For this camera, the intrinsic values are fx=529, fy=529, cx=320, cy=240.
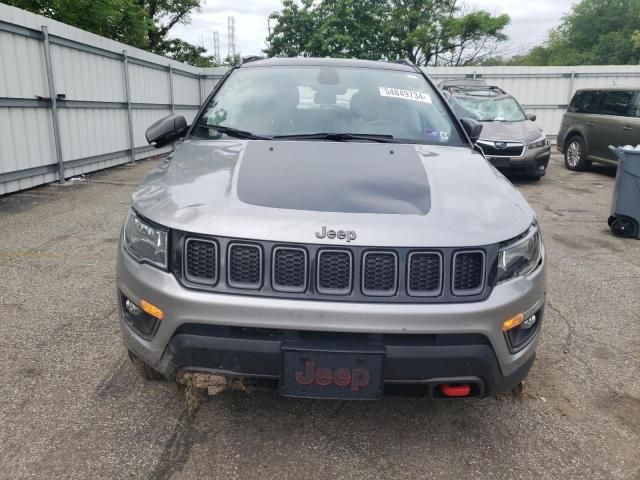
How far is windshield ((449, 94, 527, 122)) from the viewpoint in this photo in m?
10.2

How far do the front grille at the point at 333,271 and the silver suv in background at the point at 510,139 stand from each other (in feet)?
23.5

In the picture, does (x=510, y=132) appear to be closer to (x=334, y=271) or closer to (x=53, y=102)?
(x=53, y=102)

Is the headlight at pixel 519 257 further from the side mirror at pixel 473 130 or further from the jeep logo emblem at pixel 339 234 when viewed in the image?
the side mirror at pixel 473 130

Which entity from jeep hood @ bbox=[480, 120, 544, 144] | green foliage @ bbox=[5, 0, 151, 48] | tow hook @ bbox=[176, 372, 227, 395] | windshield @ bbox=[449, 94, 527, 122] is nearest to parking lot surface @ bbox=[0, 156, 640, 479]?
tow hook @ bbox=[176, 372, 227, 395]

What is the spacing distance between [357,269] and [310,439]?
2.96 feet

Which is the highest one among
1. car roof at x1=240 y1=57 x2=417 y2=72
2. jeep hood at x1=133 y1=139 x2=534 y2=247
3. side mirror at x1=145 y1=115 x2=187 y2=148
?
car roof at x1=240 y1=57 x2=417 y2=72

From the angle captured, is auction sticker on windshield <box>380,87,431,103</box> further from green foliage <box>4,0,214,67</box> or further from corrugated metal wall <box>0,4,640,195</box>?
green foliage <box>4,0,214,67</box>

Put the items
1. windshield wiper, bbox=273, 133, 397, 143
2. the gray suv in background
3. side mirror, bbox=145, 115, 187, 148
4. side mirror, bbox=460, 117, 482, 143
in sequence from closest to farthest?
windshield wiper, bbox=273, 133, 397, 143 → side mirror, bbox=145, 115, 187, 148 → side mirror, bbox=460, 117, 482, 143 → the gray suv in background

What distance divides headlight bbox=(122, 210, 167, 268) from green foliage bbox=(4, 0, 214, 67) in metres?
14.8

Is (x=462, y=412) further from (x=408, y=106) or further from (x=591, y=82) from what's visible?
(x=591, y=82)

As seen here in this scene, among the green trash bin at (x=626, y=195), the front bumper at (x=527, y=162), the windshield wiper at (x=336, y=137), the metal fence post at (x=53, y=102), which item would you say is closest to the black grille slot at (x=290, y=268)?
the windshield wiper at (x=336, y=137)

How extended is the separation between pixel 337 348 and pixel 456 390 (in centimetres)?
52

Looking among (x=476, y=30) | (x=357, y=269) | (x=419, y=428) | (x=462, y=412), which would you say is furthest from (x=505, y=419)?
(x=476, y=30)

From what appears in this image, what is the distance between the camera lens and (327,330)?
6.05 ft
